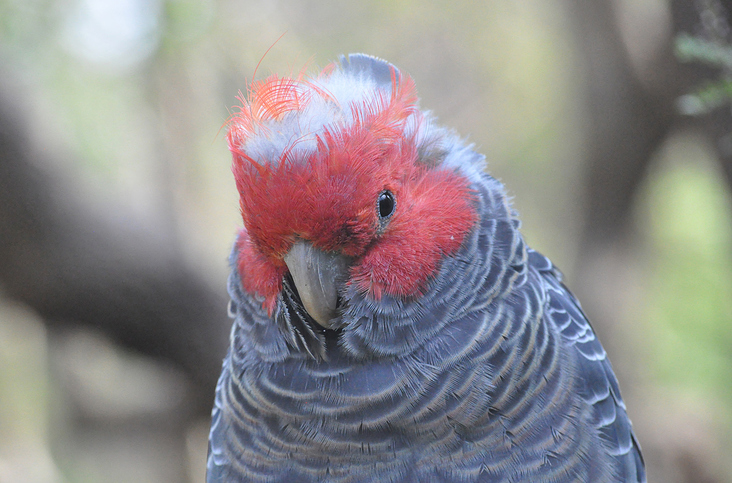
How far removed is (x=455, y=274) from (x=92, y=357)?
117 inches

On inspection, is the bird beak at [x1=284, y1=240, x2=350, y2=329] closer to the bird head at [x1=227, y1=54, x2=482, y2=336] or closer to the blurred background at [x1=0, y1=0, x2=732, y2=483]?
the bird head at [x1=227, y1=54, x2=482, y2=336]

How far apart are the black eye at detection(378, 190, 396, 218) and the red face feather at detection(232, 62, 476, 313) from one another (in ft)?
0.05

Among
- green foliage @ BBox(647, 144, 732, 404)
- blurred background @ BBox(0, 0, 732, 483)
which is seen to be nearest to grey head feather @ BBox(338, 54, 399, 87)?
blurred background @ BBox(0, 0, 732, 483)

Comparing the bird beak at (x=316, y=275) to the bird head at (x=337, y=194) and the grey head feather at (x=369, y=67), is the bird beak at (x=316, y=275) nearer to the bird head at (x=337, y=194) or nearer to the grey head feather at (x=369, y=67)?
the bird head at (x=337, y=194)

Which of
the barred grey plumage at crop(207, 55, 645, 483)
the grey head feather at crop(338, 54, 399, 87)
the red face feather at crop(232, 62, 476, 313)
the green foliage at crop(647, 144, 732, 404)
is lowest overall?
the barred grey plumage at crop(207, 55, 645, 483)

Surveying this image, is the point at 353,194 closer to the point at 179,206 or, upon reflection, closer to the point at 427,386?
the point at 427,386

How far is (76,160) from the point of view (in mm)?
3072

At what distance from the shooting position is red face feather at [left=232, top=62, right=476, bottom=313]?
1275mm

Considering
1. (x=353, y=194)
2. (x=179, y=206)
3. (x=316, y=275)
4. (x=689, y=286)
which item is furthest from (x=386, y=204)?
(x=689, y=286)

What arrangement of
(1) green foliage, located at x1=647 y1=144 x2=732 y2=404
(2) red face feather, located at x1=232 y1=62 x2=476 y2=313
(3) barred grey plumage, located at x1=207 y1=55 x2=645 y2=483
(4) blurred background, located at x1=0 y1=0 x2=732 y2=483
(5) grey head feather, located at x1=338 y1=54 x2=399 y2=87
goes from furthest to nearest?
1. (1) green foliage, located at x1=647 y1=144 x2=732 y2=404
2. (4) blurred background, located at x1=0 y1=0 x2=732 y2=483
3. (5) grey head feather, located at x1=338 y1=54 x2=399 y2=87
4. (3) barred grey plumage, located at x1=207 y1=55 x2=645 y2=483
5. (2) red face feather, located at x1=232 y1=62 x2=476 y2=313

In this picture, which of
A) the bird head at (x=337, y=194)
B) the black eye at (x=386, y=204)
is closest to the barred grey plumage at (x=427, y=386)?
the bird head at (x=337, y=194)

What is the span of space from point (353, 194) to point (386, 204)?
0.40 ft

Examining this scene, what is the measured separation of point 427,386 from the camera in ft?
4.51

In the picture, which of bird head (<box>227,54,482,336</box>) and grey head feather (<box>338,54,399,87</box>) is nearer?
bird head (<box>227,54,482,336</box>)
